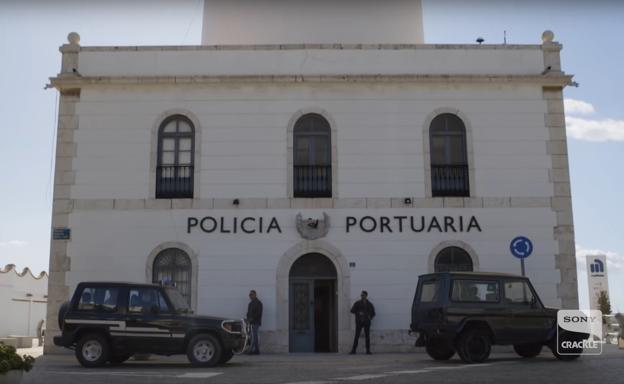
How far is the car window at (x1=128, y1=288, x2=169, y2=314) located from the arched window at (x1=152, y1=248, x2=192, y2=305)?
4.32 m

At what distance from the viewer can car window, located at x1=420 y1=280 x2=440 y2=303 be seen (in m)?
15.4

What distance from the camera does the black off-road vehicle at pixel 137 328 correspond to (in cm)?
1469

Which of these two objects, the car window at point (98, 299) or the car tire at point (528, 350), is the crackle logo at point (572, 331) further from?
the car window at point (98, 299)

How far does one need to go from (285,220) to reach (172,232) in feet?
9.72

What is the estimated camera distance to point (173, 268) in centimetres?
1955

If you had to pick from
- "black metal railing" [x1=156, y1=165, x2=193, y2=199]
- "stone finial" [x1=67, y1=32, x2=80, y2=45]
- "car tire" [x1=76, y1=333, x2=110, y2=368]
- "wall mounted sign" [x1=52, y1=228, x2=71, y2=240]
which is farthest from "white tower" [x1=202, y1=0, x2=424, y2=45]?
"car tire" [x1=76, y1=333, x2=110, y2=368]

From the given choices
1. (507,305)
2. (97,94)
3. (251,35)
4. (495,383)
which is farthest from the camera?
(251,35)

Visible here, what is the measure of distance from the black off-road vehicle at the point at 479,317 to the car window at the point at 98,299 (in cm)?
614

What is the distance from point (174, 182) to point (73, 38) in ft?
16.5

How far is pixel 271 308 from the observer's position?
63.1 feet

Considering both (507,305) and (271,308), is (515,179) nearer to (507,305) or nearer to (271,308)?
(507,305)

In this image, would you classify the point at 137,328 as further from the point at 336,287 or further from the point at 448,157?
the point at 448,157

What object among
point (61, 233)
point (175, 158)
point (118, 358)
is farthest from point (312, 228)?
point (61, 233)

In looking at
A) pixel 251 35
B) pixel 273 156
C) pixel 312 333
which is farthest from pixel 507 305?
pixel 251 35
